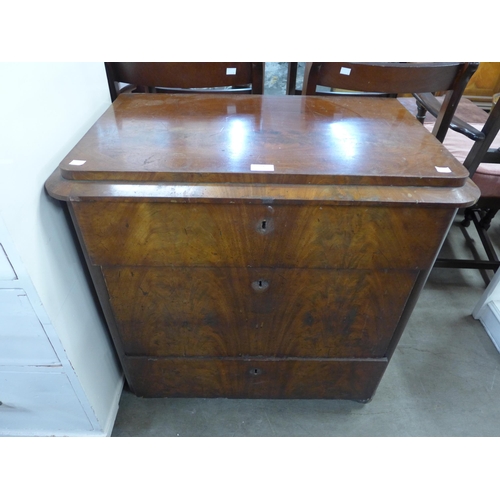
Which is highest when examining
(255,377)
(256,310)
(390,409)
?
(256,310)

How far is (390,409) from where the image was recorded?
1.11 metres

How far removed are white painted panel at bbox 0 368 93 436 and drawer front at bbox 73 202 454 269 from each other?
32 cm

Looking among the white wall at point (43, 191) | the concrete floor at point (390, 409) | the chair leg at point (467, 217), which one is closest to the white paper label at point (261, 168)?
the white wall at point (43, 191)

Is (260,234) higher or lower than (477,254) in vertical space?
higher

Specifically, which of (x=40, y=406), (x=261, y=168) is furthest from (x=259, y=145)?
(x=40, y=406)

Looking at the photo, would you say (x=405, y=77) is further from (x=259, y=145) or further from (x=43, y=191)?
(x=43, y=191)

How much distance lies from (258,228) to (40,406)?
0.71 m

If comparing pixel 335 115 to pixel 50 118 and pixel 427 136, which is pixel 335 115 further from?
pixel 50 118

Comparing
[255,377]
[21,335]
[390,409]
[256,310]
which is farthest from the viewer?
[390,409]

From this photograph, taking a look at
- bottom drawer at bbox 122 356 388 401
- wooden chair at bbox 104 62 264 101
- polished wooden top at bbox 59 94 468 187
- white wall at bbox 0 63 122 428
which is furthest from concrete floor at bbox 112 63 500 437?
wooden chair at bbox 104 62 264 101

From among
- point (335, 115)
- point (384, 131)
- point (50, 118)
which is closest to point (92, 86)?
point (50, 118)

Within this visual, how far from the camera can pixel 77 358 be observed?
0.80 m

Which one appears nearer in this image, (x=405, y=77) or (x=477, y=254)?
(x=405, y=77)

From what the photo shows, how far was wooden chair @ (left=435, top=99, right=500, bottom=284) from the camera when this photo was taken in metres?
1.12
